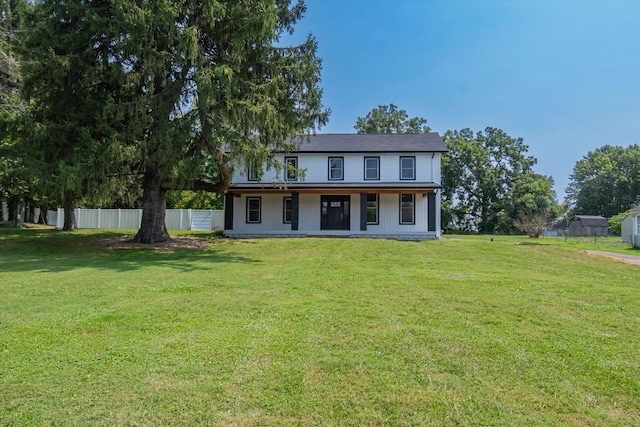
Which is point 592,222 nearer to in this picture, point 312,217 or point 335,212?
point 335,212

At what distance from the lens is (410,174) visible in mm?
22141

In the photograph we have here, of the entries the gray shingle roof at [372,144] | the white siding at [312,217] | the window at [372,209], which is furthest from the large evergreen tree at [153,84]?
the window at [372,209]

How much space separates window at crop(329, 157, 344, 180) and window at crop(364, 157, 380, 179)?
1.39m

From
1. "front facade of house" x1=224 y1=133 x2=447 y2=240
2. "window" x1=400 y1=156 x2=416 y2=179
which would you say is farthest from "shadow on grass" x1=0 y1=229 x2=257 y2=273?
"window" x1=400 y1=156 x2=416 y2=179

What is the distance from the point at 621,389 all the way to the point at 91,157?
46.8 feet

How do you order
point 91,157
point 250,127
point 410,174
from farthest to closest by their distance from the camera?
1. point 410,174
2. point 250,127
3. point 91,157

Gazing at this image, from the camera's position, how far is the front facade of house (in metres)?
21.6

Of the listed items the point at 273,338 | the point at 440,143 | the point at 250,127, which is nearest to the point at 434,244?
the point at 440,143

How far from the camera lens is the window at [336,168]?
73.7ft

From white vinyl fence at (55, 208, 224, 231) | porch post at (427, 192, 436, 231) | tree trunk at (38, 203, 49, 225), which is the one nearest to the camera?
porch post at (427, 192, 436, 231)

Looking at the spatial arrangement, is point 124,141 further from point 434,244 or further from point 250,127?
point 434,244

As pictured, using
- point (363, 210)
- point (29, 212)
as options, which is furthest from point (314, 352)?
point (29, 212)

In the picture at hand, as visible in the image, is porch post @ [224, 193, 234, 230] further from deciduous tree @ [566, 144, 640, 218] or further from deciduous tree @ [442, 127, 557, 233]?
deciduous tree @ [566, 144, 640, 218]

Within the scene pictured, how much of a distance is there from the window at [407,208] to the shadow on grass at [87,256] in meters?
10.5
